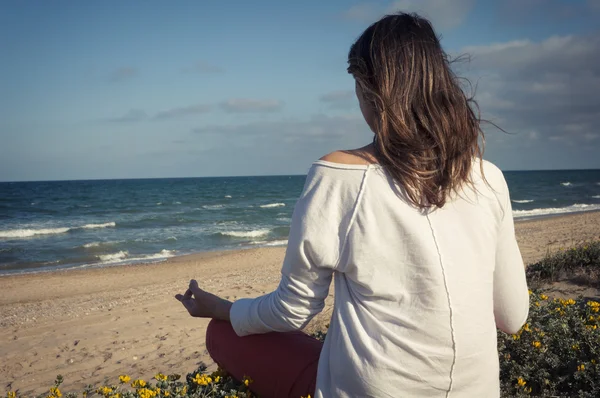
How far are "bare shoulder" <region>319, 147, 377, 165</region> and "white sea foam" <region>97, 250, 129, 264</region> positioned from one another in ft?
49.4

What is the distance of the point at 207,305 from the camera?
6.38ft

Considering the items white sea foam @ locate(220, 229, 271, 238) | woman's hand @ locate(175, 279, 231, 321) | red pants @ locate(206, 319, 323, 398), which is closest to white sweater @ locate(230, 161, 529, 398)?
red pants @ locate(206, 319, 323, 398)

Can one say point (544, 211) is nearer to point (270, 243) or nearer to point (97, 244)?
point (270, 243)

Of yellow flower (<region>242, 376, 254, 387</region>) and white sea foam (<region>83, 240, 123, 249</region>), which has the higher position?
yellow flower (<region>242, 376, 254, 387</region>)

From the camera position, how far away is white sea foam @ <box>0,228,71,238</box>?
2122 cm

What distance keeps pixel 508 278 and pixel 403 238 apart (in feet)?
1.79

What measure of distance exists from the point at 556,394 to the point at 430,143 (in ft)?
6.87

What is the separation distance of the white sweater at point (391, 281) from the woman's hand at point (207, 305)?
49 cm

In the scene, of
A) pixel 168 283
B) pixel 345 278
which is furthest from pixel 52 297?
pixel 345 278

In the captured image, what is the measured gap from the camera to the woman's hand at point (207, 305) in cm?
187

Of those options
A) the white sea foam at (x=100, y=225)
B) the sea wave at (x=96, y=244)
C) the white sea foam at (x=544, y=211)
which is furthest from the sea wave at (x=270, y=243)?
the white sea foam at (x=544, y=211)

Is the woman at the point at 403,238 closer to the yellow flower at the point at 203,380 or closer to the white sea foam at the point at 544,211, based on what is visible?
the yellow flower at the point at 203,380

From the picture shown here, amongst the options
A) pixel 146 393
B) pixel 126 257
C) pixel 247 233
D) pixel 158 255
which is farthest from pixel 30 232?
pixel 146 393

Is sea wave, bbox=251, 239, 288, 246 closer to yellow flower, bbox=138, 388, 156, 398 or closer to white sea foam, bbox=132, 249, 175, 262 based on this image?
white sea foam, bbox=132, 249, 175, 262
